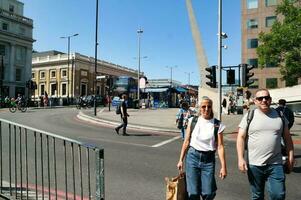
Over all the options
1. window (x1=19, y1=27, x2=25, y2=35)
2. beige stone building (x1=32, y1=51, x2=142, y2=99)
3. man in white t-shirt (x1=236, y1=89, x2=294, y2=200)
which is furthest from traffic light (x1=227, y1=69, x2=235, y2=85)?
beige stone building (x1=32, y1=51, x2=142, y2=99)

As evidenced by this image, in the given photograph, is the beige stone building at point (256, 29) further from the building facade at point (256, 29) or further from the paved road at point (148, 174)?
the paved road at point (148, 174)

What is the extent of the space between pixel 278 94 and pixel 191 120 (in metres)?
38.8

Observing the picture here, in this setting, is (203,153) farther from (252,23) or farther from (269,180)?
(252,23)

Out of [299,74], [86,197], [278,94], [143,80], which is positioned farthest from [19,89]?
[86,197]

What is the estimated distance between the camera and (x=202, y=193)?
513cm

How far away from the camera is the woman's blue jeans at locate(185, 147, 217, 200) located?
16.7 feet

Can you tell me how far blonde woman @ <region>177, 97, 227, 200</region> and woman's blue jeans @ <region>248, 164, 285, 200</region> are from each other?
44 centimetres

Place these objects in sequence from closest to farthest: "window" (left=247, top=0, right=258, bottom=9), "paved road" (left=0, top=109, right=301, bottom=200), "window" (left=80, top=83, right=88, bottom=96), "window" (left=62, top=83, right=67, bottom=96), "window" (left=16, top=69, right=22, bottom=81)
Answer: "paved road" (left=0, top=109, right=301, bottom=200) < "window" (left=247, top=0, right=258, bottom=9) < "window" (left=16, top=69, right=22, bottom=81) < "window" (left=62, top=83, right=67, bottom=96) < "window" (left=80, top=83, right=88, bottom=96)

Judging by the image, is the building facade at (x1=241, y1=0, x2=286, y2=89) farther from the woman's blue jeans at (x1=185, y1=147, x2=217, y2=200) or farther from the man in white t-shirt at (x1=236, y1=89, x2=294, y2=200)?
the man in white t-shirt at (x1=236, y1=89, x2=294, y2=200)

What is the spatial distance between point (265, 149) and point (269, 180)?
0.37m

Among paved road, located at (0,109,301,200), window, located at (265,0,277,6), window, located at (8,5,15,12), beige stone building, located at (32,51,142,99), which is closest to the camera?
paved road, located at (0,109,301,200)

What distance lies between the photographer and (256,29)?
6359 centimetres

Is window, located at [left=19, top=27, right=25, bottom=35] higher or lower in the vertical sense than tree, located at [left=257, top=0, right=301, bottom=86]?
higher

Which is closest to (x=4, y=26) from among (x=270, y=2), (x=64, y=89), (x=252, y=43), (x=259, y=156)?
(x=64, y=89)
